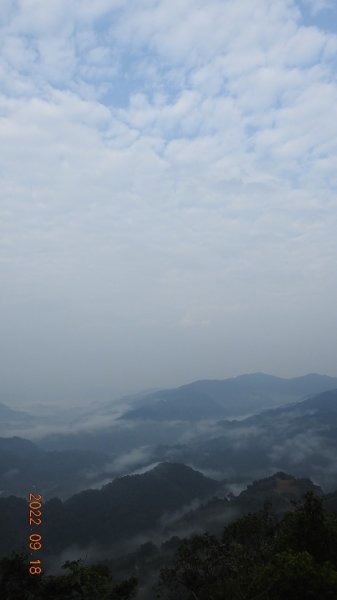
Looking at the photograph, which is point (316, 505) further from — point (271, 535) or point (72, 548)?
point (72, 548)

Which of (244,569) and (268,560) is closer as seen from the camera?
(268,560)

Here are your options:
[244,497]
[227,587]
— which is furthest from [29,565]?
[244,497]

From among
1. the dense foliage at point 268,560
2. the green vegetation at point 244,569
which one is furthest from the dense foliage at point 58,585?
the dense foliage at point 268,560

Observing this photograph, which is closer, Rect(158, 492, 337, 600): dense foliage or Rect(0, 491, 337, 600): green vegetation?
Rect(158, 492, 337, 600): dense foliage

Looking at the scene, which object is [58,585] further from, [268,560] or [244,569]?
[244,569]

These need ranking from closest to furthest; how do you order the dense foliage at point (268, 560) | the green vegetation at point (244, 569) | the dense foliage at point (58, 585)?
the dense foliage at point (268, 560) < the green vegetation at point (244, 569) < the dense foliage at point (58, 585)

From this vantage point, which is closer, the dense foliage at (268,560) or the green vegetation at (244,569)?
the dense foliage at (268,560)

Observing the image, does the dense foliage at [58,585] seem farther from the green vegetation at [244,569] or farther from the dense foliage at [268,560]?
the dense foliage at [268,560]

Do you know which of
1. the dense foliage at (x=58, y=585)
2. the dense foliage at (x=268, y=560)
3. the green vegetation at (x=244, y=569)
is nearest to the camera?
the dense foliage at (x=268, y=560)

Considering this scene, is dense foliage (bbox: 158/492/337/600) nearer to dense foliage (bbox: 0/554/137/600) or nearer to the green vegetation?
the green vegetation

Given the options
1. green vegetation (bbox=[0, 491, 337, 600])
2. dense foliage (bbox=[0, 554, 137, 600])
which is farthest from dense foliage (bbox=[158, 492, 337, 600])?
dense foliage (bbox=[0, 554, 137, 600])

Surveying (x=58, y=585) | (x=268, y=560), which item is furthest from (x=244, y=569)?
(x=58, y=585)
